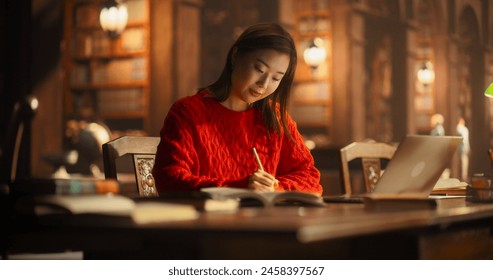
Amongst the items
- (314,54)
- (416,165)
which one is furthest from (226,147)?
(314,54)

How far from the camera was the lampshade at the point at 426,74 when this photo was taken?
8641 mm

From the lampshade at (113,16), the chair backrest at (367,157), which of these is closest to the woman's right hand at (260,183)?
the chair backrest at (367,157)

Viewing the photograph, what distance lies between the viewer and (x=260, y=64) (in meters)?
2.26

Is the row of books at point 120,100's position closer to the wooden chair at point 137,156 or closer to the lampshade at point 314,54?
the lampshade at point 314,54

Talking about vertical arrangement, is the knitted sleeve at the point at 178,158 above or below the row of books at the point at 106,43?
below

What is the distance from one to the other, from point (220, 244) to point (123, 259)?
214 mm

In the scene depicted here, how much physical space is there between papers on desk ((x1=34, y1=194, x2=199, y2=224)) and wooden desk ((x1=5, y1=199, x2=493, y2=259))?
0.6 inches

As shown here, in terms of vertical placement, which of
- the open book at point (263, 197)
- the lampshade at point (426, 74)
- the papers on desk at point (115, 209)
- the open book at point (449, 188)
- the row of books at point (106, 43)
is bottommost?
the open book at point (449, 188)

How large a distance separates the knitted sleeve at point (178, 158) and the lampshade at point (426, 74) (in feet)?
21.5

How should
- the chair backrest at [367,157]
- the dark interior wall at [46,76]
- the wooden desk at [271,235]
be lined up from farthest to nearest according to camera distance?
the dark interior wall at [46,76] → the chair backrest at [367,157] → the wooden desk at [271,235]

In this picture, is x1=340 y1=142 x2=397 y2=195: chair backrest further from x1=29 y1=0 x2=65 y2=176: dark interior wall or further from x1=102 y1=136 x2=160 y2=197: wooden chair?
x1=29 y1=0 x2=65 y2=176: dark interior wall

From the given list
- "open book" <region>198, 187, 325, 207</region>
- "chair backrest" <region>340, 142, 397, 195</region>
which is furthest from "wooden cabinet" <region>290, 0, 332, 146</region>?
"open book" <region>198, 187, 325, 207</region>

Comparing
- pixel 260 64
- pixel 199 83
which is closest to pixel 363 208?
pixel 260 64
